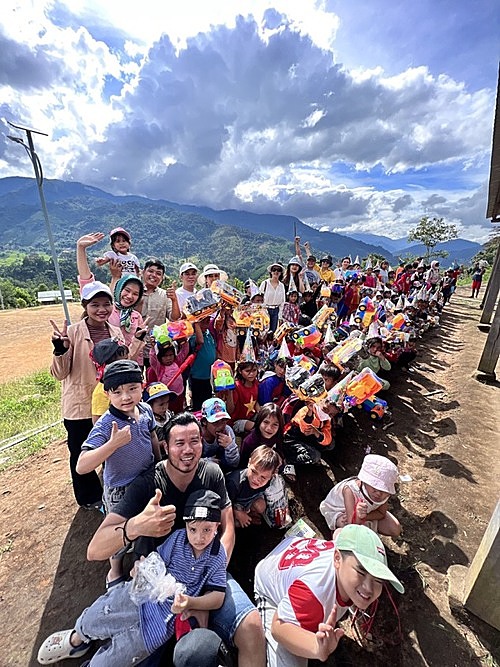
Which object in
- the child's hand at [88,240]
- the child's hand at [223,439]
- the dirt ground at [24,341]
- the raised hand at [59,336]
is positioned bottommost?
the dirt ground at [24,341]

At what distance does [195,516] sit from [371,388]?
3.22 meters

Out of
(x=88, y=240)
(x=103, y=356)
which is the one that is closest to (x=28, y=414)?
(x=88, y=240)

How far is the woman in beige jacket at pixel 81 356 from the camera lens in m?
3.39

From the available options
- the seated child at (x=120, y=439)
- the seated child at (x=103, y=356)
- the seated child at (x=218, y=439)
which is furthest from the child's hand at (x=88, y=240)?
the seated child at (x=218, y=439)

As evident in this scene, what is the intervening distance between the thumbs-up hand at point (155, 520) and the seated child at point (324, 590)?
94 cm

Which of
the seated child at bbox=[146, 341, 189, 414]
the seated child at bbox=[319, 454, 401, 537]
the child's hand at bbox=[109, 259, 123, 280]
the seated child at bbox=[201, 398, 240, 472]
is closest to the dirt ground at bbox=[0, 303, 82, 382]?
the child's hand at bbox=[109, 259, 123, 280]

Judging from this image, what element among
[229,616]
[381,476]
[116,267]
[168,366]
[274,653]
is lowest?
[274,653]

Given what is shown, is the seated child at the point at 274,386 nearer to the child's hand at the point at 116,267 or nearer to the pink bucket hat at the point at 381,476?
the pink bucket hat at the point at 381,476

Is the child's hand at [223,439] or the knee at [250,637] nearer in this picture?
the knee at [250,637]

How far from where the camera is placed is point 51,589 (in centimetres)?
323

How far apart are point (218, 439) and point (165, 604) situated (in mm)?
1545

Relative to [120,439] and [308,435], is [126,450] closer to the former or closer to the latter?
[120,439]

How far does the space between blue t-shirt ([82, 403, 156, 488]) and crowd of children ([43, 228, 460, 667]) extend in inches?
0.4

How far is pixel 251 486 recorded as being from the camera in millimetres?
3391
